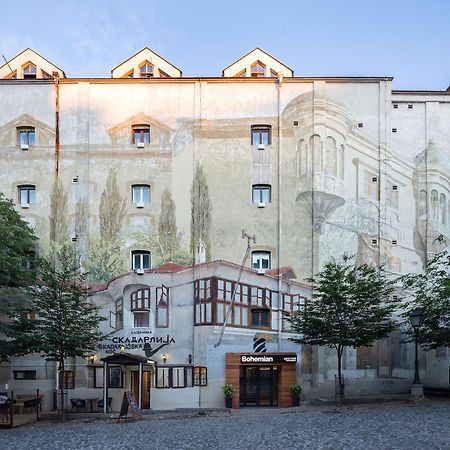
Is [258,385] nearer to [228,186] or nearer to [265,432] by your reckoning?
[265,432]

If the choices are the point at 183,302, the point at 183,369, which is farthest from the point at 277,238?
the point at 183,369

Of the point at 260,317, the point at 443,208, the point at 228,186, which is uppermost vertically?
the point at 228,186

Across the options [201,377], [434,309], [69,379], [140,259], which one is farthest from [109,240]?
[434,309]

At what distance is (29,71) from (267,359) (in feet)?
68.8

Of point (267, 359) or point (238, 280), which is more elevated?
point (238, 280)

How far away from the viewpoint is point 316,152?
100 ft

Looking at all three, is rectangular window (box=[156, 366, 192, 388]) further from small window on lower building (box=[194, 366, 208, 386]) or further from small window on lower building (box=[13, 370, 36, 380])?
small window on lower building (box=[13, 370, 36, 380])

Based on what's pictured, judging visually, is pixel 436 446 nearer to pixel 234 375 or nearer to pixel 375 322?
pixel 375 322

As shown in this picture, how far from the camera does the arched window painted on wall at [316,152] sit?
30.3 m

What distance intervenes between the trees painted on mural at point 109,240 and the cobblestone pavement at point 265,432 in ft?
27.4

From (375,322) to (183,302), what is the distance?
966cm

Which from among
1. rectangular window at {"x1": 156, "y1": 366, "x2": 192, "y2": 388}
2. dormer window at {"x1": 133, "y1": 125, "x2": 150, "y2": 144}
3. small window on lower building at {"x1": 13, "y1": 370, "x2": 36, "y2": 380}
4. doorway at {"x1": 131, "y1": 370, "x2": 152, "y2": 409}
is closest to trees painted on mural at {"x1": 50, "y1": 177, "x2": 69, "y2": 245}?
dormer window at {"x1": 133, "y1": 125, "x2": 150, "y2": 144}

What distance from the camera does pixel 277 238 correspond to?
30.2 metres

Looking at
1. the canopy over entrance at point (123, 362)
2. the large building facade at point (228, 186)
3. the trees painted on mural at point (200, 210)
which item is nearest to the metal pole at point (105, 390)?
the canopy over entrance at point (123, 362)
